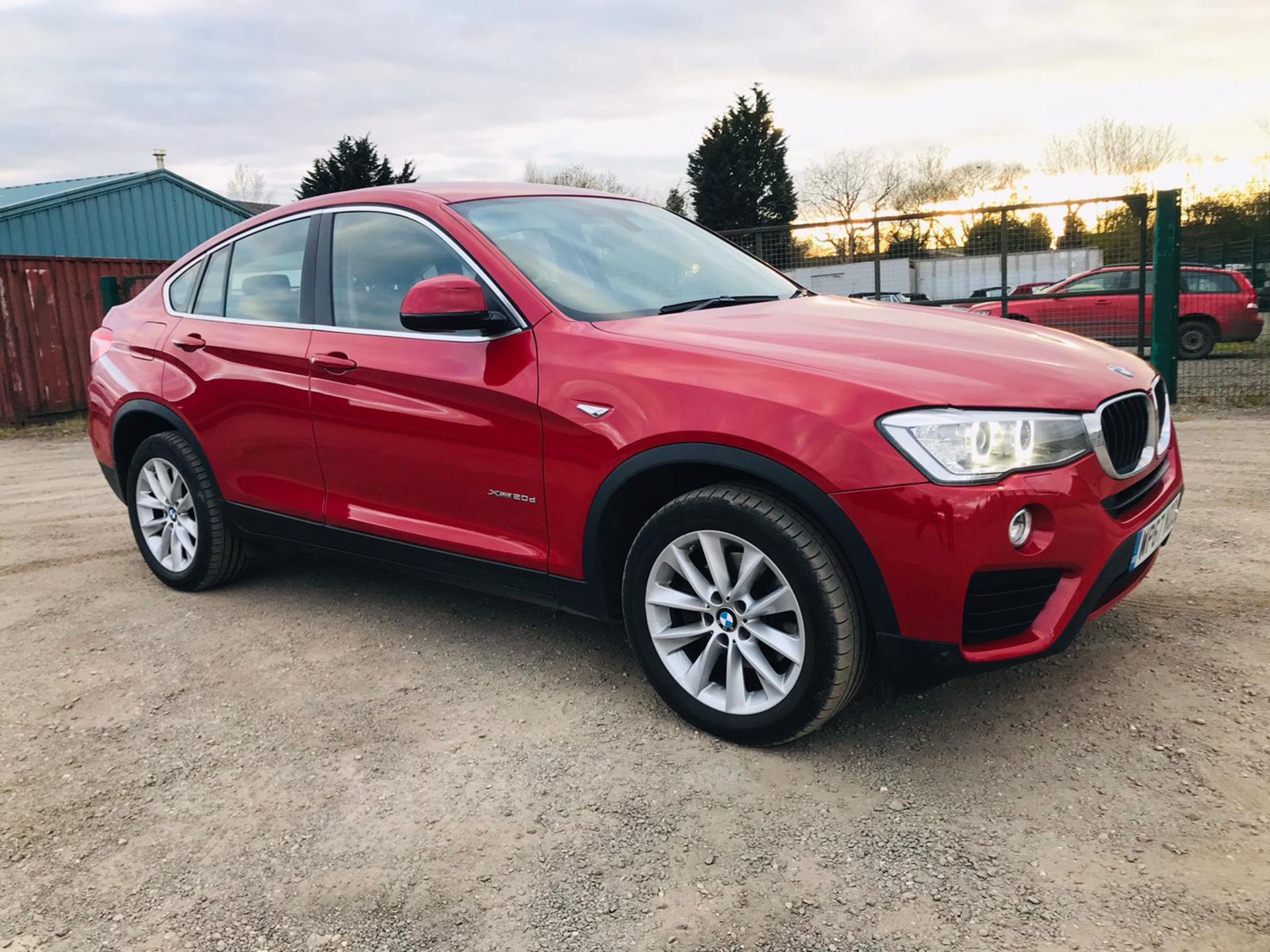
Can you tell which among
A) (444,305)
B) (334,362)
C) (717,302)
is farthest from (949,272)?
(444,305)

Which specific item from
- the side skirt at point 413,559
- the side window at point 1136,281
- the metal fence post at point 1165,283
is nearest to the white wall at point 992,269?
the side window at point 1136,281

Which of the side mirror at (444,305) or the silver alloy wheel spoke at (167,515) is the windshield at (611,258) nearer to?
the side mirror at (444,305)

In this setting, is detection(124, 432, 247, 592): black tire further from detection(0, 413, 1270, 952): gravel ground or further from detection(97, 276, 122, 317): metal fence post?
detection(97, 276, 122, 317): metal fence post

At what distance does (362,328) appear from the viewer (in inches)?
148

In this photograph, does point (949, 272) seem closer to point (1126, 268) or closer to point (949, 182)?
point (1126, 268)

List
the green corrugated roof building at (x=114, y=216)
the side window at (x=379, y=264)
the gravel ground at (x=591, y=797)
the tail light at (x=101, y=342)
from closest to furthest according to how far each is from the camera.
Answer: the gravel ground at (x=591, y=797)
the side window at (x=379, y=264)
the tail light at (x=101, y=342)
the green corrugated roof building at (x=114, y=216)

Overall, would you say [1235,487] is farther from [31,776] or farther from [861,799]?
[31,776]

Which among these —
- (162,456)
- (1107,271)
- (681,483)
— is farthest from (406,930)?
(1107,271)

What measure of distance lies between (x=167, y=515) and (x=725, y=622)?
308 centimetres

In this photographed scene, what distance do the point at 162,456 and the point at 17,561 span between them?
1591 millimetres

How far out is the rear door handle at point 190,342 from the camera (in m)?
4.38

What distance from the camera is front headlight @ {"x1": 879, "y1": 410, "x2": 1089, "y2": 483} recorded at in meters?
2.51

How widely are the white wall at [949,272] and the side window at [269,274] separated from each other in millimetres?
6307

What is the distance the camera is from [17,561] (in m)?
5.46
